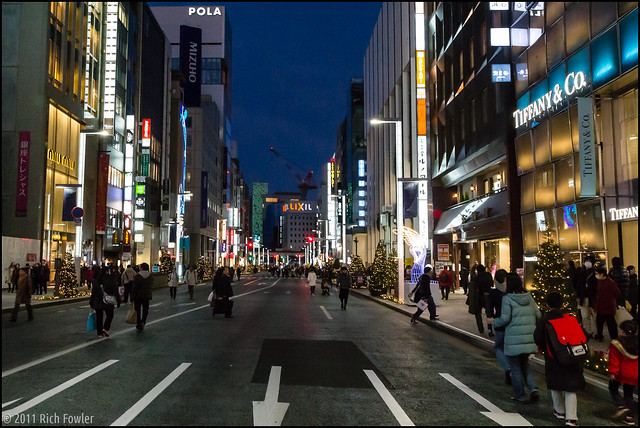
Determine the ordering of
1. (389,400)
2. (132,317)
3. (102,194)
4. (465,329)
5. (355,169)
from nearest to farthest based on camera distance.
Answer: (389,400) → (132,317) → (465,329) → (102,194) → (355,169)

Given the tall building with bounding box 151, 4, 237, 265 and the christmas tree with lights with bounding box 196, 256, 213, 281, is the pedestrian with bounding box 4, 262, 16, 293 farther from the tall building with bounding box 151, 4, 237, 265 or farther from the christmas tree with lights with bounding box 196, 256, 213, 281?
the christmas tree with lights with bounding box 196, 256, 213, 281

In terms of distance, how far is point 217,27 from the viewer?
12650 cm

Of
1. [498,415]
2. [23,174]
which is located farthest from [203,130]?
[498,415]

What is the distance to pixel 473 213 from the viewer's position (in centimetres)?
3222

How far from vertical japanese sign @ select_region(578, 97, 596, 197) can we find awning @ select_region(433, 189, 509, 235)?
9333mm

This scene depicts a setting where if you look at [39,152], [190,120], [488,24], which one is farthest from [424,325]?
[190,120]

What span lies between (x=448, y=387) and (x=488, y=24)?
24.0m

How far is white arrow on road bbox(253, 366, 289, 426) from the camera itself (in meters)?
6.29

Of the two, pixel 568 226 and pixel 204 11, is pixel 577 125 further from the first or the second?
pixel 204 11

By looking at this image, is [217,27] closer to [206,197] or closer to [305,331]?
[206,197]

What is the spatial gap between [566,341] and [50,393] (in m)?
6.60

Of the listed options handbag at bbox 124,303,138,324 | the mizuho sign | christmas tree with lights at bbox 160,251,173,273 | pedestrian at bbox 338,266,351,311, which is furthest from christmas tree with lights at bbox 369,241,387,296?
christmas tree with lights at bbox 160,251,173,273

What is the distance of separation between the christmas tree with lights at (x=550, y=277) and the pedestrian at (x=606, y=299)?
0.57 metres

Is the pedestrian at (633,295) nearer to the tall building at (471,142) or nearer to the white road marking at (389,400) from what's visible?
the white road marking at (389,400)
